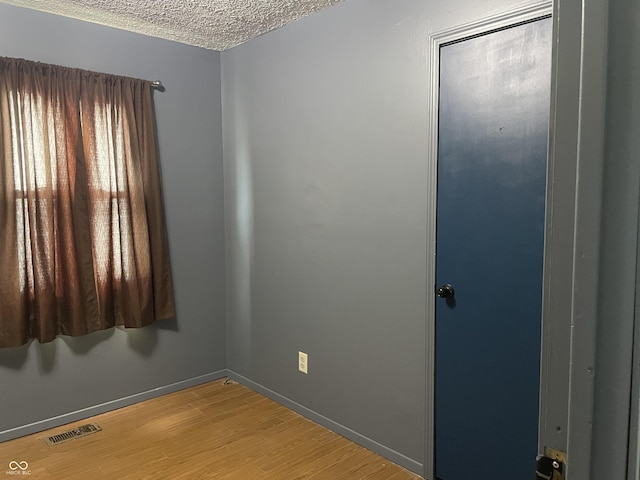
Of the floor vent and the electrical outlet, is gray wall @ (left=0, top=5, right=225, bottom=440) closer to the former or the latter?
the floor vent

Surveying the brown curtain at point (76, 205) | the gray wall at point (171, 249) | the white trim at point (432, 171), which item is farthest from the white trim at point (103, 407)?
the white trim at point (432, 171)

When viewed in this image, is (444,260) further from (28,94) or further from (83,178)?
(28,94)

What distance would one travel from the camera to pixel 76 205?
285 centimetres

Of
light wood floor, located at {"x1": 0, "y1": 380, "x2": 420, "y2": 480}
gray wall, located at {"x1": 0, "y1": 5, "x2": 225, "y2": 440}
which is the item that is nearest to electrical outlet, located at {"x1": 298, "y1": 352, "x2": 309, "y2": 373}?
light wood floor, located at {"x1": 0, "y1": 380, "x2": 420, "y2": 480}

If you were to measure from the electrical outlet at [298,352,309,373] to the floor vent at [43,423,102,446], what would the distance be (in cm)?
127

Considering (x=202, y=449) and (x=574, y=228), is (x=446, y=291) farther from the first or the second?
(x=574, y=228)

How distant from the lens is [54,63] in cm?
278

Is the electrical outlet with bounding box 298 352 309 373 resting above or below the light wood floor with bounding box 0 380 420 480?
above

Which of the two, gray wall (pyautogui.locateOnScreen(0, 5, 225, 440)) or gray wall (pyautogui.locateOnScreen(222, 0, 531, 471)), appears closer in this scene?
gray wall (pyautogui.locateOnScreen(222, 0, 531, 471))

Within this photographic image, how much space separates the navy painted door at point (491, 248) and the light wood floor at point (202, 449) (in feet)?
1.66

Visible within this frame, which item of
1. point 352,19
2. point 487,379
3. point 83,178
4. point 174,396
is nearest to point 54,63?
point 83,178

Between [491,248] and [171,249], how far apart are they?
221 centimetres

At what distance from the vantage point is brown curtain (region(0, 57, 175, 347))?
2.64 m

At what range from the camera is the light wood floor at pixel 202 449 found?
7.88 ft
